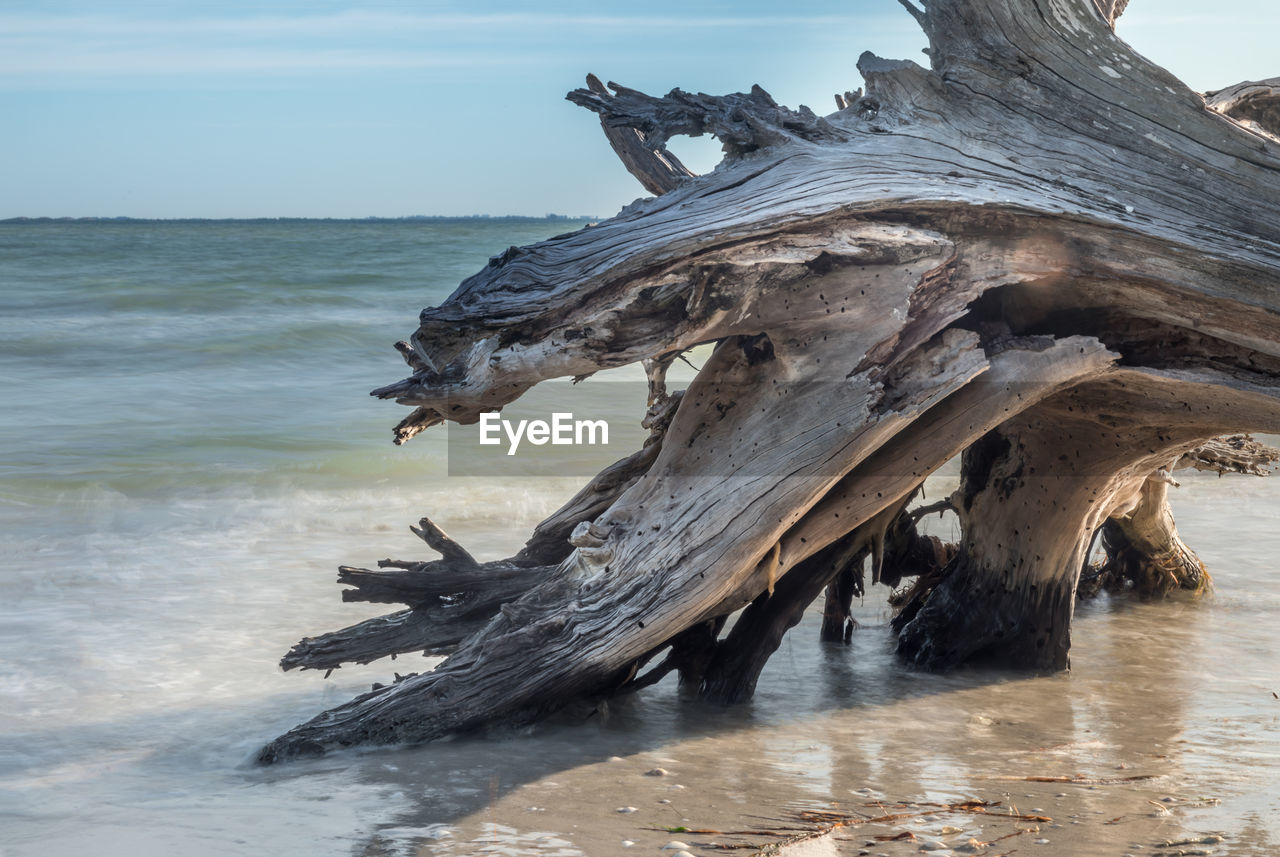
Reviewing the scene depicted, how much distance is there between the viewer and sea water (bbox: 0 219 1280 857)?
3.01 meters

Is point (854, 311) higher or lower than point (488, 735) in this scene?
higher

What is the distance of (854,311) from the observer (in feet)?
11.2

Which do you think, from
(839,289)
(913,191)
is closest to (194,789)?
(839,289)

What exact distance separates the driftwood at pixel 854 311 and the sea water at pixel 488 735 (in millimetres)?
383

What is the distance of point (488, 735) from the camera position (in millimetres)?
3709

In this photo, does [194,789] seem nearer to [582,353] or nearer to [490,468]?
[582,353]

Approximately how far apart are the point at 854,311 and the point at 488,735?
5.75ft

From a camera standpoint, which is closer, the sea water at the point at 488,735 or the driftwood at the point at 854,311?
the sea water at the point at 488,735

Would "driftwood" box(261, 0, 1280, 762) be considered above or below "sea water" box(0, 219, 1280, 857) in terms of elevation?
above

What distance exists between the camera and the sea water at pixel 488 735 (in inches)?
119

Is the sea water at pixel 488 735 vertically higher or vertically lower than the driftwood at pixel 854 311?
lower

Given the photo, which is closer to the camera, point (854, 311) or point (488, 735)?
point (854, 311)

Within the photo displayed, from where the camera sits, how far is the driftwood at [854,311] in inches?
132

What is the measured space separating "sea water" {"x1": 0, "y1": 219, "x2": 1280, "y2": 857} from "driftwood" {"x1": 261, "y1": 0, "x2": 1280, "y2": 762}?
15.1 inches
